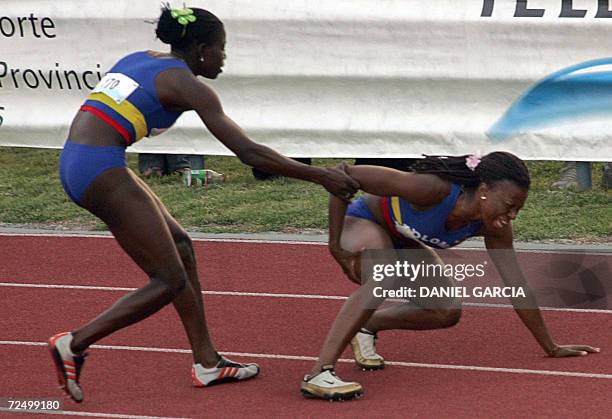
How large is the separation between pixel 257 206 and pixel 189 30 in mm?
4808

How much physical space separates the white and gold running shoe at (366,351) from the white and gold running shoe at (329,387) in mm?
518

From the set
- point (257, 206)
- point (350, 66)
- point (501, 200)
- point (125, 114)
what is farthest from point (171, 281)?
point (350, 66)

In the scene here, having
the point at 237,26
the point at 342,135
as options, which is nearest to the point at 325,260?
the point at 342,135

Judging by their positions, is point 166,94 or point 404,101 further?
point 404,101

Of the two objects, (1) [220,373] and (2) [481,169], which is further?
(1) [220,373]

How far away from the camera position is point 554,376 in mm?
6293

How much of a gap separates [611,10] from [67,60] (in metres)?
4.45

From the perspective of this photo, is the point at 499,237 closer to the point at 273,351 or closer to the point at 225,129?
the point at 273,351

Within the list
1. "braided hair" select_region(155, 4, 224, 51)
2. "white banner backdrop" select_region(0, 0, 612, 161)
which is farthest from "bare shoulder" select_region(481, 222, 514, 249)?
"white banner backdrop" select_region(0, 0, 612, 161)

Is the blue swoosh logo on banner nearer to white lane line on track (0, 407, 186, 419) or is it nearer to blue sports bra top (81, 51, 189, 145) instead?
blue sports bra top (81, 51, 189, 145)

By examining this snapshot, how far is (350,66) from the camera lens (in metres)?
10.5

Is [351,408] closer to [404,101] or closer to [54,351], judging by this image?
[54,351]

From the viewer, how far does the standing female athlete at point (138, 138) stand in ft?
18.8

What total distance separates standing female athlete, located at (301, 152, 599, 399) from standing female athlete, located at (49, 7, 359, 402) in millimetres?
352
